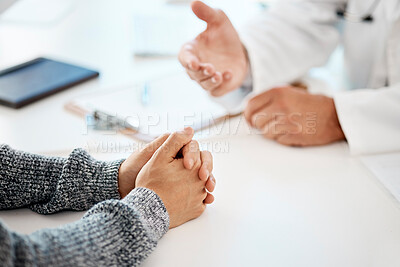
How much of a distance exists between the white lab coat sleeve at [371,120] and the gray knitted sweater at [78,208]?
1.40ft

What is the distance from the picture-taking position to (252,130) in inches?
39.5

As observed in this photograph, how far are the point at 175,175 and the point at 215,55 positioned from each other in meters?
0.36

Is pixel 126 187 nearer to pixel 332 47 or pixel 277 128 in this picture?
pixel 277 128

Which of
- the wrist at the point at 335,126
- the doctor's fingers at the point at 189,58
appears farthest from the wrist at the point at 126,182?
the wrist at the point at 335,126

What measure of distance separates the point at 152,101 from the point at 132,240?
0.51 metres

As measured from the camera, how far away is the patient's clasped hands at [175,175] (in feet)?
2.37

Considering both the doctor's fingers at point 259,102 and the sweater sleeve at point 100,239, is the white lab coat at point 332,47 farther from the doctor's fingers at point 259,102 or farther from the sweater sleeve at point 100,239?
the sweater sleeve at point 100,239

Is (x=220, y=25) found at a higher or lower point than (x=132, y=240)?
higher

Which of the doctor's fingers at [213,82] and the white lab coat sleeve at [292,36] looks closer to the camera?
the doctor's fingers at [213,82]

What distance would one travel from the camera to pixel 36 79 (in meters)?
1.15

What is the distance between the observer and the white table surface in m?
0.66

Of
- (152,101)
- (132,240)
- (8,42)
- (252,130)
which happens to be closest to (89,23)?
(8,42)

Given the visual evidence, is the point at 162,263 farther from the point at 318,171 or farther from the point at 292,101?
the point at 292,101

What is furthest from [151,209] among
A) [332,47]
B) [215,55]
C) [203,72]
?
[332,47]
